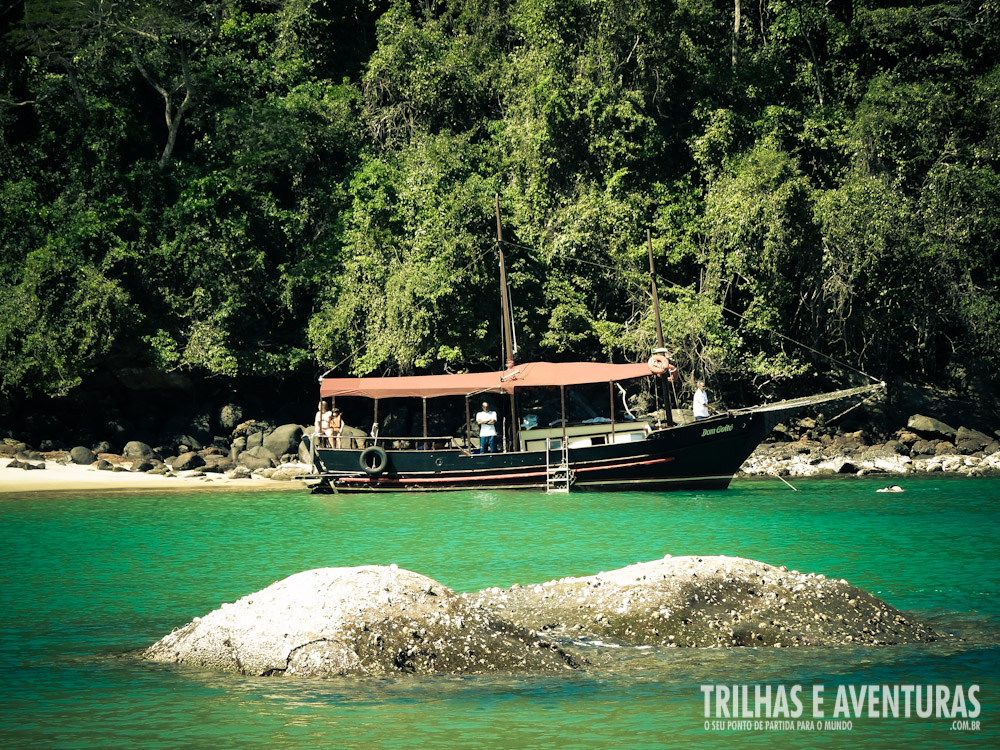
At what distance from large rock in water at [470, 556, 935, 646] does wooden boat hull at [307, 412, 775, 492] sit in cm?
1247

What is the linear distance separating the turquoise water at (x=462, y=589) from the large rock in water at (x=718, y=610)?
264 millimetres

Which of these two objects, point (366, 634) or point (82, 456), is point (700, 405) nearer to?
point (82, 456)

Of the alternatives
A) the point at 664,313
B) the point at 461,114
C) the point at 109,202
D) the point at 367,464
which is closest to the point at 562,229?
the point at 664,313

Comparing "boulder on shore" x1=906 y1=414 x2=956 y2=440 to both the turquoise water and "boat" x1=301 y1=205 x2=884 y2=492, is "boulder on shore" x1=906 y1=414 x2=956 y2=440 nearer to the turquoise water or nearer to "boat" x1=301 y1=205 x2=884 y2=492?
the turquoise water

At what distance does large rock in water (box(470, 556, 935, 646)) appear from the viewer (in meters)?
8.67

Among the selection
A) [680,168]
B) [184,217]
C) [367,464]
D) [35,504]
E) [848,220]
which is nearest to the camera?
[35,504]

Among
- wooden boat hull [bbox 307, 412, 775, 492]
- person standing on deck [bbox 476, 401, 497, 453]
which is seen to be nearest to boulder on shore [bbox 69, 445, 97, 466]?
wooden boat hull [bbox 307, 412, 775, 492]

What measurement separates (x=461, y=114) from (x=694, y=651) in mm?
27261

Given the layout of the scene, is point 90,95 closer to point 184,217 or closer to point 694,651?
point 184,217

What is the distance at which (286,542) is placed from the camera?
1551cm

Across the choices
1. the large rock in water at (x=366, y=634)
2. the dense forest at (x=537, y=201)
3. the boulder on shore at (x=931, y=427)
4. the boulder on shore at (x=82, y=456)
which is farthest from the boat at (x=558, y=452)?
the large rock in water at (x=366, y=634)

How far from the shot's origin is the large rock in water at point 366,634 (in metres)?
7.70

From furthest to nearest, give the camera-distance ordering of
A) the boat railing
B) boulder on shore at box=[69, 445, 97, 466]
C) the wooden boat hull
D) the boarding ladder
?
boulder on shore at box=[69, 445, 97, 466], the boat railing, the boarding ladder, the wooden boat hull

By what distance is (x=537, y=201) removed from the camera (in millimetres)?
30109
